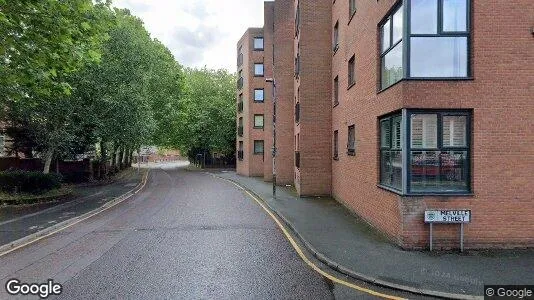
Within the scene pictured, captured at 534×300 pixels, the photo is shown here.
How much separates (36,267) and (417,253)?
328 inches

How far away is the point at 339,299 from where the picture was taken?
6.27 m

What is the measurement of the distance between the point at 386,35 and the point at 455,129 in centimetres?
348

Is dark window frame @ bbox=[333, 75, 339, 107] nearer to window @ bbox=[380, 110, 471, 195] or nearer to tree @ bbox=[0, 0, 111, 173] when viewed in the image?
window @ bbox=[380, 110, 471, 195]

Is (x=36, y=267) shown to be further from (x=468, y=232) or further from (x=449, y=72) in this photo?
(x=449, y=72)

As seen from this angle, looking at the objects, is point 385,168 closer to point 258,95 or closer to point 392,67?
point 392,67

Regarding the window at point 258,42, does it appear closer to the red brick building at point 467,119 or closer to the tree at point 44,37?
the tree at point 44,37

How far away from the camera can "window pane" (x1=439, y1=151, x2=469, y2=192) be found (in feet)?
29.4

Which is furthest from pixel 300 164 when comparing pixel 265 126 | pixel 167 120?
pixel 167 120

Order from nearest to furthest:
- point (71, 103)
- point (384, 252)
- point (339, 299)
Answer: point (339, 299) → point (384, 252) → point (71, 103)

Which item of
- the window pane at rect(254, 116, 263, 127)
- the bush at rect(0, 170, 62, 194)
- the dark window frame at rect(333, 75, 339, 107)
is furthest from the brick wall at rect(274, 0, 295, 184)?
the bush at rect(0, 170, 62, 194)

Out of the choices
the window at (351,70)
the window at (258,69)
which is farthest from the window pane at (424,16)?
the window at (258,69)

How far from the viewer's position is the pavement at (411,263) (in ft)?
22.0

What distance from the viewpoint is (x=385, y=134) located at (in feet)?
35.5

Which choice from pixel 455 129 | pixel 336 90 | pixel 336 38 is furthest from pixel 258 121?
pixel 455 129
